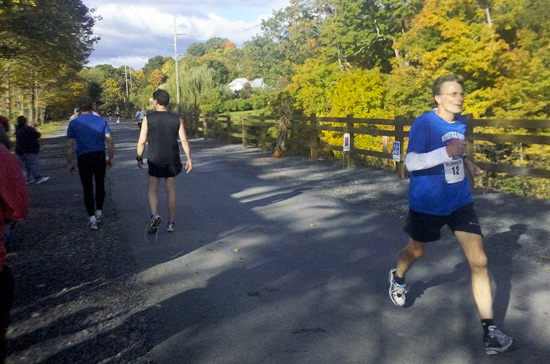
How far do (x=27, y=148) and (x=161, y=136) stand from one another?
23.9ft

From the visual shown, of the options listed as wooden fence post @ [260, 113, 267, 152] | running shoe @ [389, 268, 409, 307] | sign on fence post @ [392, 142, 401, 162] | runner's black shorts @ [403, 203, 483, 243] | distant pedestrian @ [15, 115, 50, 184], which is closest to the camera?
runner's black shorts @ [403, 203, 483, 243]

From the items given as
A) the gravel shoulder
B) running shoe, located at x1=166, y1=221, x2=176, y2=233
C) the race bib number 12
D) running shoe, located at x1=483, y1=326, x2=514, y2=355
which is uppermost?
the race bib number 12

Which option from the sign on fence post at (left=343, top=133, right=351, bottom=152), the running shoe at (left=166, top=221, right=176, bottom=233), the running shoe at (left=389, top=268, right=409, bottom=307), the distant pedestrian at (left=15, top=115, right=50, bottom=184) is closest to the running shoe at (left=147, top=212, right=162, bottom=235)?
the running shoe at (left=166, top=221, right=176, bottom=233)

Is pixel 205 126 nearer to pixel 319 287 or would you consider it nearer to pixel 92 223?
pixel 92 223

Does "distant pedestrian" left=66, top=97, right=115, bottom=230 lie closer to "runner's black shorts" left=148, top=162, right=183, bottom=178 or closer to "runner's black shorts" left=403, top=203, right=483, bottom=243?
"runner's black shorts" left=148, top=162, right=183, bottom=178

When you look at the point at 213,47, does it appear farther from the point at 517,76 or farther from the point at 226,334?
the point at 226,334

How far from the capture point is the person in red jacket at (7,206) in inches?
109

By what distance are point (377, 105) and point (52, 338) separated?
28573 mm

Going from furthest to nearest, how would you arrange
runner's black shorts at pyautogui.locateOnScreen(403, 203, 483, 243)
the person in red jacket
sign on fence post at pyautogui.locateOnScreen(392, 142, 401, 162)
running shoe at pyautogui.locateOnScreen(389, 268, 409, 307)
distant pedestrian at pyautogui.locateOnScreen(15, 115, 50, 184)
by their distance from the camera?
distant pedestrian at pyautogui.locateOnScreen(15, 115, 50, 184) < sign on fence post at pyautogui.locateOnScreen(392, 142, 401, 162) < running shoe at pyautogui.locateOnScreen(389, 268, 409, 307) < runner's black shorts at pyautogui.locateOnScreen(403, 203, 483, 243) < the person in red jacket

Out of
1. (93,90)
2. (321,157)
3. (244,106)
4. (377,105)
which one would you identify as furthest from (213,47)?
(321,157)

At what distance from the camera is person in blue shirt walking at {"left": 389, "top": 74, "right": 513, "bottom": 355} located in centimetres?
375

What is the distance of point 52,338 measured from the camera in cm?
399

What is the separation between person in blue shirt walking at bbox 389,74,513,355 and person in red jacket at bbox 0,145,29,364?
8.43 ft

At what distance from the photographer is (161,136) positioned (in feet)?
23.8
